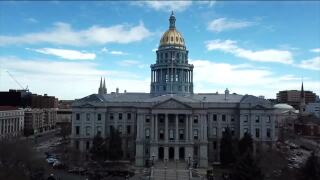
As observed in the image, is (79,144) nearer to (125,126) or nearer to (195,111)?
(125,126)

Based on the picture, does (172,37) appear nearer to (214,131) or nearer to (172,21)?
(172,21)

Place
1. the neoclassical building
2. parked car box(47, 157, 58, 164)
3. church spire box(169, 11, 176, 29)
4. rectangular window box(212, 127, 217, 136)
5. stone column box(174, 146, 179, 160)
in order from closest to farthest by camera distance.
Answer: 1. parked car box(47, 157, 58, 164)
2. stone column box(174, 146, 179, 160)
3. the neoclassical building
4. rectangular window box(212, 127, 217, 136)
5. church spire box(169, 11, 176, 29)

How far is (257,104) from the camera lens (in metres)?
97.4

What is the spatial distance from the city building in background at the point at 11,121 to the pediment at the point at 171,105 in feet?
162

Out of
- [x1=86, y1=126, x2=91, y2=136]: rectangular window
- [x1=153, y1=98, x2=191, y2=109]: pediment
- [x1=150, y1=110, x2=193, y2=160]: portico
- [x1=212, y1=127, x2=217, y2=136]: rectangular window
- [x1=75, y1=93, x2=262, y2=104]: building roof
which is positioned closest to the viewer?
[x1=150, y1=110, x2=193, y2=160]: portico

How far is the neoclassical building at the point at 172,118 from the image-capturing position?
91.4m

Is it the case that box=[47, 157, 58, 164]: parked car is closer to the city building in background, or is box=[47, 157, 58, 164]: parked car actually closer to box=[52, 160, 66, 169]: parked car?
box=[52, 160, 66, 169]: parked car

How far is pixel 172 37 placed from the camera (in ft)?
368

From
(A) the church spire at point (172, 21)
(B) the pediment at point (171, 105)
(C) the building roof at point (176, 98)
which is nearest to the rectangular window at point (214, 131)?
(C) the building roof at point (176, 98)

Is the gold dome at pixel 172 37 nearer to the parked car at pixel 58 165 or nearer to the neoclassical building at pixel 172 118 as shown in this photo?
the neoclassical building at pixel 172 118

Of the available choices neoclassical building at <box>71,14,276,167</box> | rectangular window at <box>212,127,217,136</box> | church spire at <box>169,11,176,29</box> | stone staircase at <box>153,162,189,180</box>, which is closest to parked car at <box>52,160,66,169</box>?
neoclassical building at <box>71,14,276,167</box>

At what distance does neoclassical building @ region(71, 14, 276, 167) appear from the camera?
91.4 m

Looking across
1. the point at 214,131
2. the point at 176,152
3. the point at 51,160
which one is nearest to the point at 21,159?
the point at 51,160

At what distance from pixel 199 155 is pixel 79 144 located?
26.7 m
